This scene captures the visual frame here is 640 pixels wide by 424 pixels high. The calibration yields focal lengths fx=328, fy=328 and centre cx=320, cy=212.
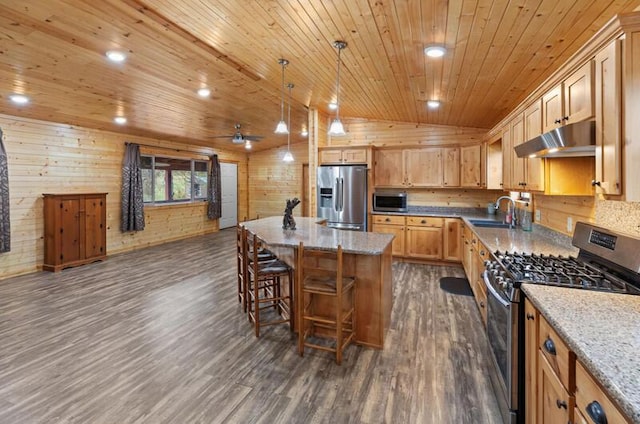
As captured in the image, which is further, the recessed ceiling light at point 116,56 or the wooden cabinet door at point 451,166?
the wooden cabinet door at point 451,166

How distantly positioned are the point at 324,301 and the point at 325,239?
573 millimetres

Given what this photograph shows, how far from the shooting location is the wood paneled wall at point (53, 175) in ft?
16.6

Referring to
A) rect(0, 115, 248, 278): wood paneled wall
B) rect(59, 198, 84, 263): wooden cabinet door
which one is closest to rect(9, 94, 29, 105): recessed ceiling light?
rect(0, 115, 248, 278): wood paneled wall

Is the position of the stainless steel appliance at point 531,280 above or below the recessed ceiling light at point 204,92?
below

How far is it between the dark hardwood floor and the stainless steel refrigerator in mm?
1930

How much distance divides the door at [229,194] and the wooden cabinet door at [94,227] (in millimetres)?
3864

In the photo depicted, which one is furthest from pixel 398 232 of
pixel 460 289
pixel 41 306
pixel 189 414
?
pixel 41 306

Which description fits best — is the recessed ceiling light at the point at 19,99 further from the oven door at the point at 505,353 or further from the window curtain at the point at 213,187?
the oven door at the point at 505,353

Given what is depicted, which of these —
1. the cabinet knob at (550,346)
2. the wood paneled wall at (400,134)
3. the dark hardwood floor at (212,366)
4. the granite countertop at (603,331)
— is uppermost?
the wood paneled wall at (400,134)

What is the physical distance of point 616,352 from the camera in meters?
1.06

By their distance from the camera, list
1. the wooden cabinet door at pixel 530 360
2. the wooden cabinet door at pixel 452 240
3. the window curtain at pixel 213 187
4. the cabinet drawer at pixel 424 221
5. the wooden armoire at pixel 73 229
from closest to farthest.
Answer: the wooden cabinet door at pixel 530 360
the wooden armoire at pixel 73 229
the wooden cabinet door at pixel 452 240
the cabinet drawer at pixel 424 221
the window curtain at pixel 213 187

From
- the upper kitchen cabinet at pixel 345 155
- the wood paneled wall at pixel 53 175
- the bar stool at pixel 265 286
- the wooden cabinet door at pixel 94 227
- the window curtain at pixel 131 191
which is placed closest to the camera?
the bar stool at pixel 265 286

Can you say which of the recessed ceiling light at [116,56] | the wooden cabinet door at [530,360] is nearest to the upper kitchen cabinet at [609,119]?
the wooden cabinet door at [530,360]

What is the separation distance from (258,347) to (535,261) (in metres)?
2.28
